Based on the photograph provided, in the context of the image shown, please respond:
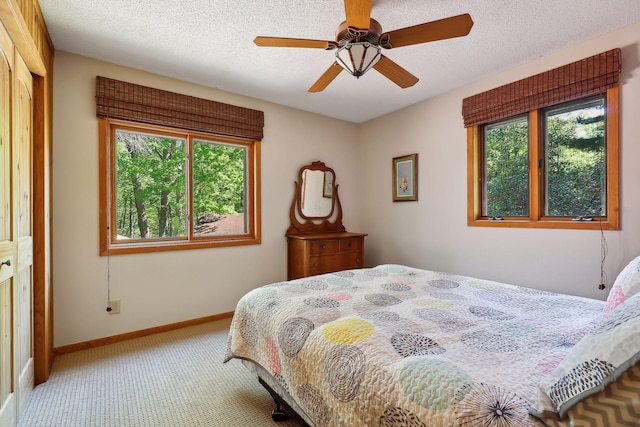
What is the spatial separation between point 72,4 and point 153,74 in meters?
0.95

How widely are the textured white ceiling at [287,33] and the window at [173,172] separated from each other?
1.15 feet

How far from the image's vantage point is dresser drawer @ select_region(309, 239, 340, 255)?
11.7 ft

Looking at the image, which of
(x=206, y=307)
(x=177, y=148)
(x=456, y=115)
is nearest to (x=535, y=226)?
(x=456, y=115)

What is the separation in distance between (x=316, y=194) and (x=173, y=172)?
1710 mm

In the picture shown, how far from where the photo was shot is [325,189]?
4.12 meters

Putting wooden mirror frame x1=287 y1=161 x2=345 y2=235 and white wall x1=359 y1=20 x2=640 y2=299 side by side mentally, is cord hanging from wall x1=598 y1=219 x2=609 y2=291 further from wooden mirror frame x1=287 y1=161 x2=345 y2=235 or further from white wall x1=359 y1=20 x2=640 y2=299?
wooden mirror frame x1=287 y1=161 x2=345 y2=235

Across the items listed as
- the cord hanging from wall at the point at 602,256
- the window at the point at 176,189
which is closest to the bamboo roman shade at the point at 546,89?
the cord hanging from wall at the point at 602,256

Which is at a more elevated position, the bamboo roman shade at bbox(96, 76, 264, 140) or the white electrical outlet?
the bamboo roman shade at bbox(96, 76, 264, 140)

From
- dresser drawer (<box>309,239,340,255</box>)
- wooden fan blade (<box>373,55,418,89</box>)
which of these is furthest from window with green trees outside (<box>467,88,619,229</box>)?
dresser drawer (<box>309,239,340,255</box>)

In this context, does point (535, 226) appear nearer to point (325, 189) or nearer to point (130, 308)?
point (325, 189)

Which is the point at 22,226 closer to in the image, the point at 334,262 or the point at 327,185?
the point at 334,262

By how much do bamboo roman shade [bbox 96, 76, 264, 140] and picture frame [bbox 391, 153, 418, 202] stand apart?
1.73 m

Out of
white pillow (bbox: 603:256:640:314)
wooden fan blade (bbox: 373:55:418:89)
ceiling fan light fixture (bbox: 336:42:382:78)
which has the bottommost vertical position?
white pillow (bbox: 603:256:640:314)

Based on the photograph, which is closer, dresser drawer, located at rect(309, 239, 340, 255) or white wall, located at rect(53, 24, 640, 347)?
white wall, located at rect(53, 24, 640, 347)
